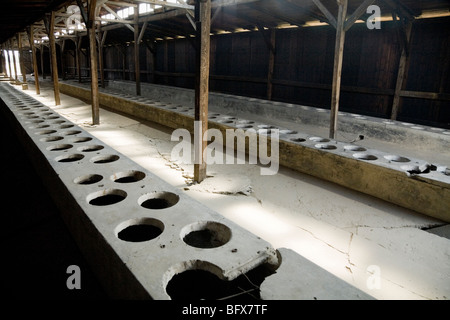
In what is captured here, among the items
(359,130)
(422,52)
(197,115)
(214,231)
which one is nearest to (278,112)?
(359,130)

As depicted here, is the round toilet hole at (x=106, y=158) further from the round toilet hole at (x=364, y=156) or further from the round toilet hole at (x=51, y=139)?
the round toilet hole at (x=364, y=156)

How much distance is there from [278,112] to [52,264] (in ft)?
26.7

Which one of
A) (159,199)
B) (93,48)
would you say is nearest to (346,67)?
(93,48)

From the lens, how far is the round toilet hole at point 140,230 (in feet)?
9.59

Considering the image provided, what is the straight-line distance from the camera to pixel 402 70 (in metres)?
8.23

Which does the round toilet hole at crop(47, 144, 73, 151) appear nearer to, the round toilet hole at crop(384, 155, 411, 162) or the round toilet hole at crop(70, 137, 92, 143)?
the round toilet hole at crop(70, 137, 92, 143)

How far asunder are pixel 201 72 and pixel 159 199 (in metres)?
1.96

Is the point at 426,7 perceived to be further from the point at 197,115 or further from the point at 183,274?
the point at 183,274

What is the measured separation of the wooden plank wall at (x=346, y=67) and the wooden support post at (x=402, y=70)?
19 cm

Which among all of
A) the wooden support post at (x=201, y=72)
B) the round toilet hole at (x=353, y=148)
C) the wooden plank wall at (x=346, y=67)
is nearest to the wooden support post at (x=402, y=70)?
the wooden plank wall at (x=346, y=67)

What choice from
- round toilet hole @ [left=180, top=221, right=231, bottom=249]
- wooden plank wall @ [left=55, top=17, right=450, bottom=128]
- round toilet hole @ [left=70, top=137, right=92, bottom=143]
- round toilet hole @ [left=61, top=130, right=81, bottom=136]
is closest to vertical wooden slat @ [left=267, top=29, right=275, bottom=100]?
wooden plank wall @ [left=55, top=17, right=450, bottom=128]

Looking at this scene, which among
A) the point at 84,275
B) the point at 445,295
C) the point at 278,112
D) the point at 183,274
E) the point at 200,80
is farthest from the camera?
the point at 278,112

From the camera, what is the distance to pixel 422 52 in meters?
8.10

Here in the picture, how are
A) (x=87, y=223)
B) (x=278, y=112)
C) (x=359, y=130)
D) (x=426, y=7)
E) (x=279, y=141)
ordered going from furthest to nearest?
Result: (x=278, y=112), (x=359, y=130), (x=426, y=7), (x=279, y=141), (x=87, y=223)
